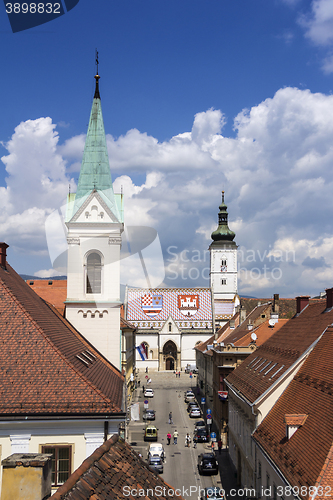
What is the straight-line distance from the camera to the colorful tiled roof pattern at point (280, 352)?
24.3 metres

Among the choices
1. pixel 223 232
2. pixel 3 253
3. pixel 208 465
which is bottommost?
pixel 208 465

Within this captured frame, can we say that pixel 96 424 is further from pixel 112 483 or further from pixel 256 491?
pixel 256 491

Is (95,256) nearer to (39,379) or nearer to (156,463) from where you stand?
(156,463)

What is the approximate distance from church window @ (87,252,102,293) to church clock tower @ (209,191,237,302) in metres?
92.9

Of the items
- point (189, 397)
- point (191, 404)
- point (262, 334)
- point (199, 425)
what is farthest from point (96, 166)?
point (189, 397)

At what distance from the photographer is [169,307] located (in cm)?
10300

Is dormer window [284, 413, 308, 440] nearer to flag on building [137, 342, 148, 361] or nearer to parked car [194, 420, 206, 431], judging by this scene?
parked car [194, 420, 206, 431]

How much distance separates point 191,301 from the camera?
104188 mm

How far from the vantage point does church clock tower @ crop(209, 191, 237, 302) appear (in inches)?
4889

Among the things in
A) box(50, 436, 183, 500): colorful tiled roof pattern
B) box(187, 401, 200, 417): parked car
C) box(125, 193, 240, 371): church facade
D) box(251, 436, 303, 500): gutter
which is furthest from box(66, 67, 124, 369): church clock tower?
box(125, 193, 240, 371): church facade

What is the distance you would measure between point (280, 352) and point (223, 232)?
100 metres

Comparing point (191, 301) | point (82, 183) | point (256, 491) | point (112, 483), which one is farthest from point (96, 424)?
point (191, 301)

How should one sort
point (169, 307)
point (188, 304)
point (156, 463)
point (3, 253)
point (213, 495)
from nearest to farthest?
point (3, 253), point (213, 495), point (156, 463), point (169, 307), point (188, 304)

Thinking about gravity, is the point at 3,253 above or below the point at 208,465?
above
